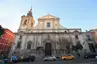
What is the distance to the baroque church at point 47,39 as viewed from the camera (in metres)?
25.9

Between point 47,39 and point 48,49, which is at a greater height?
point 47,39

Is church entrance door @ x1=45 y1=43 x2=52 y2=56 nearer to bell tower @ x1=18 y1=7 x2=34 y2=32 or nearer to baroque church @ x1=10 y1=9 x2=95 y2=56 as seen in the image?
baroque church @ x1=10 y1=9 x2=95 y2=56

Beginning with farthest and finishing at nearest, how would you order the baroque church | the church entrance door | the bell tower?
the bell tower → the church entrance door → the baroque church

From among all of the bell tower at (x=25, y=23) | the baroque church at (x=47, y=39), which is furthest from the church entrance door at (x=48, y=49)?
the bell tower at (x=25, y=23)

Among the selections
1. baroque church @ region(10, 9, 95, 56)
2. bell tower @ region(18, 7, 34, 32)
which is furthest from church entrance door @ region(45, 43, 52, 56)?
bell tower @ region(18, 7, 34, 32)

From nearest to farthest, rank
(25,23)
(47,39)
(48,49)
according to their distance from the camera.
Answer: (48,49), (47,39), (25,23)

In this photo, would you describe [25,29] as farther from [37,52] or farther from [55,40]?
[55,40]

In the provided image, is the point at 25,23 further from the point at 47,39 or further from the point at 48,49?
the point at 48,49

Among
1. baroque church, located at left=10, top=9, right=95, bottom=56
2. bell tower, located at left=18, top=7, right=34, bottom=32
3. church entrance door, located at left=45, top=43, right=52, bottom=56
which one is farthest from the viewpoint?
bell tower, located at left=18, top=7, right=34, bottom=32

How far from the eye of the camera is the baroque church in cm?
2594

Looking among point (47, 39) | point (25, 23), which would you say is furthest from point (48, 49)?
point (25, 23)

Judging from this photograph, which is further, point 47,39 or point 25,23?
point 25,23

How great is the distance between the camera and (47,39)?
28375mm

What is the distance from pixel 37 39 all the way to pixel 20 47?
258 inches
